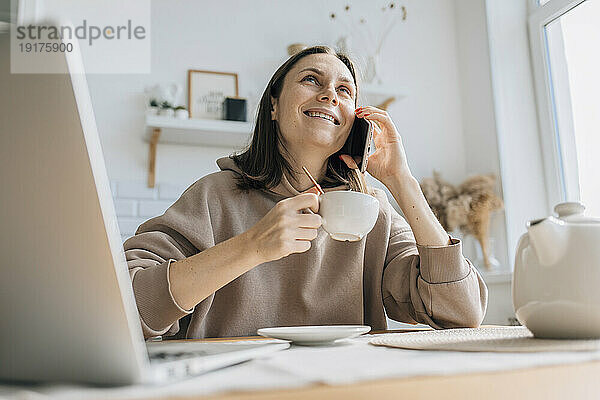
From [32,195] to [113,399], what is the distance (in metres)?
0.16

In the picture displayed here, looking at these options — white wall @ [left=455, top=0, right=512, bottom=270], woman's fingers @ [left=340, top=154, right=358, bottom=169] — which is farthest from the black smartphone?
white wall @ [left=455, top=0, right=512, bottom=270]

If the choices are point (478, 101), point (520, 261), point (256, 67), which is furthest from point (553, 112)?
point (520, 261)

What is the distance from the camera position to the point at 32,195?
1.34ft

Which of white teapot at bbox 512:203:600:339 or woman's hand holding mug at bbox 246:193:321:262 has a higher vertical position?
woman's hand holding mug at bbox 246:193:321:262

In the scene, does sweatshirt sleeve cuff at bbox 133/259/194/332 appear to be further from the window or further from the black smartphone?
the window

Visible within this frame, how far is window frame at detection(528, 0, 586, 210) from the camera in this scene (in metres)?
2.76

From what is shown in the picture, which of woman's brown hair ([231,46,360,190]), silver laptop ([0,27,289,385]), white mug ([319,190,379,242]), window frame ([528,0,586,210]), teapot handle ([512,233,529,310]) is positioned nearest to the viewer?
silver laptop ([0,27,289,385])

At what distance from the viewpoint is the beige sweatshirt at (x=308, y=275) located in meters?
1.18

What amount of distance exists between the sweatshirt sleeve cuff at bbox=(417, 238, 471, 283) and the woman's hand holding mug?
360 millimetres

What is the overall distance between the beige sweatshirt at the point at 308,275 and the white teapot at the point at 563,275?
0.49m

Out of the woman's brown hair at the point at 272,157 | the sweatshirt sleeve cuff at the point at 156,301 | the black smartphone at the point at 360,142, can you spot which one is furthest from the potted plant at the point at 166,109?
the sweatshirt sleeve cuff at the point at 156,301

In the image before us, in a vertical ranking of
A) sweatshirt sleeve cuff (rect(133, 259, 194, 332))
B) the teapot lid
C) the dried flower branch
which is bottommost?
sweatshirt sleeve cuff (rect(133, 259, 194, 332))

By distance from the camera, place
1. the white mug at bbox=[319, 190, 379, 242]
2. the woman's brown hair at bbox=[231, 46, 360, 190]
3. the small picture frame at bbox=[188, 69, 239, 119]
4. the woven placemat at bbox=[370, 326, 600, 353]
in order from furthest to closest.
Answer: the small picture frame at bbox=[188, 69, 239, 119], the woman's brown hair at bbox=[231, 46, 360, 190], the white mug at bbox=[319, 190, 379, 242], the woven placemat at bbox=[370, 326, 600, 353]

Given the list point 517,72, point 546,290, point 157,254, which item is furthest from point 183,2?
point 546,290
